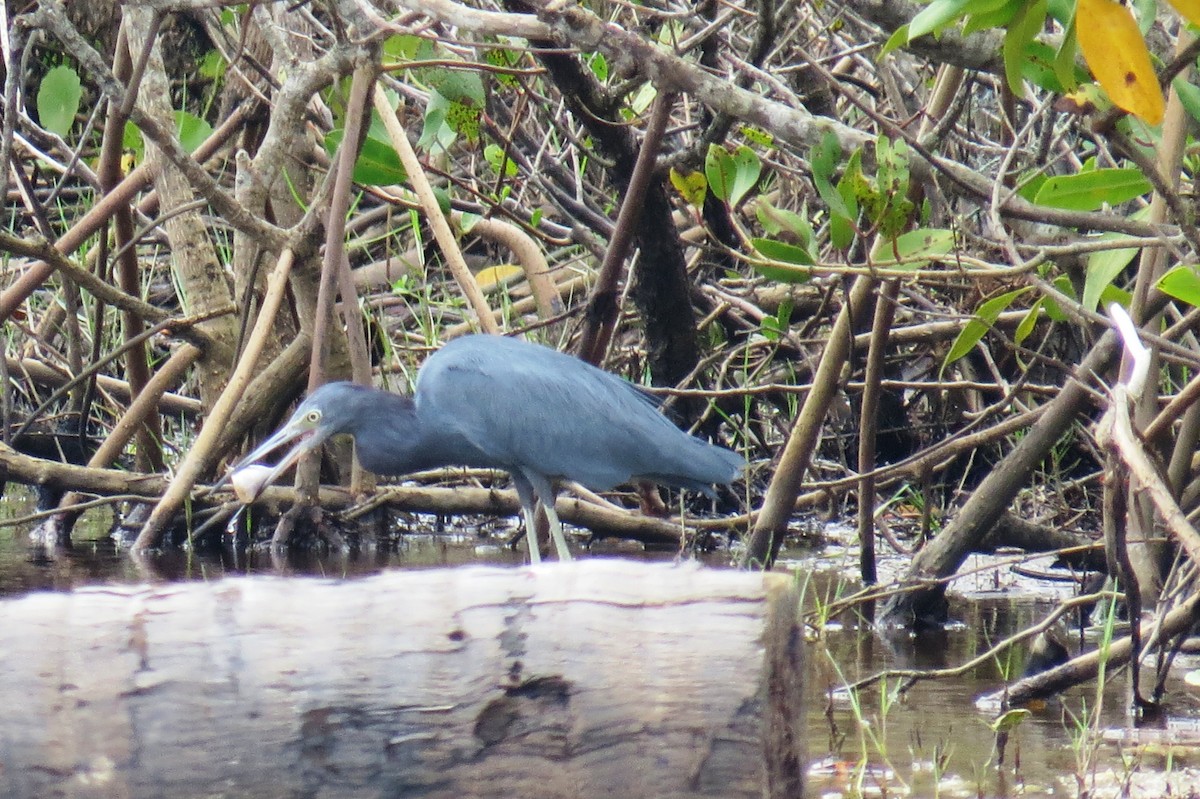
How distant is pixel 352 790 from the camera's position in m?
2.14

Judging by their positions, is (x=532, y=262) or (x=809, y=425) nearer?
(x=809, y=425)

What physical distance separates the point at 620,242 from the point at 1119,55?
117 inches

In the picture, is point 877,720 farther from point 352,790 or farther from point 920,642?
point 352,790

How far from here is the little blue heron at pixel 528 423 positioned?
4.73 m

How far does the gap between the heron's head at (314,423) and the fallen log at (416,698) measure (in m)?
2.63

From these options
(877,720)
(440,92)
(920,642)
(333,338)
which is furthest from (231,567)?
(877,720)

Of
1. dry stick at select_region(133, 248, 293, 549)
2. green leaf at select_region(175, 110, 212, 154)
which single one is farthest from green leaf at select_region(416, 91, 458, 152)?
green leaf at select_region(175, 110, 212, 154)

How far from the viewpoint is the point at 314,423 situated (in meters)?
4.84

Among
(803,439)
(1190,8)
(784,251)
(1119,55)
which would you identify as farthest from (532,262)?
(1190,8)

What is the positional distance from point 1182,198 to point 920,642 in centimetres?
193

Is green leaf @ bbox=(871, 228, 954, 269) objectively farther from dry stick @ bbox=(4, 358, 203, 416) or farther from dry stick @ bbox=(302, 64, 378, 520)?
dry stick @ bbox=(4, 358, 203, 416)

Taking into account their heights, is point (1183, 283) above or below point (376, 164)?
below

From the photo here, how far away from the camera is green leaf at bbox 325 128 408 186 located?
5.27m

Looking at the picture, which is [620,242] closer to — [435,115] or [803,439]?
[435,115]
